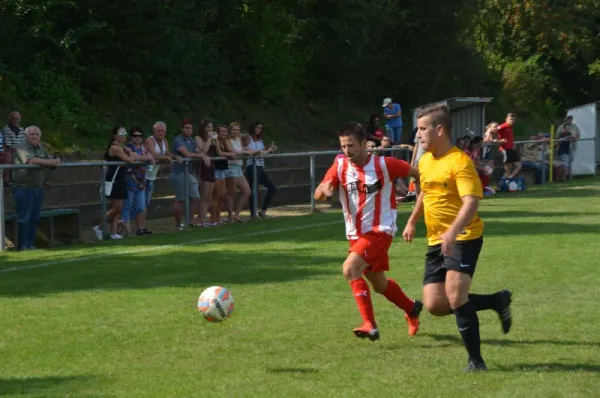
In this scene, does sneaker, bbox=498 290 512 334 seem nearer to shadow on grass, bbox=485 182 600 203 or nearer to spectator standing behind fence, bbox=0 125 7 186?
spectator standing behind fence, bbox=0 125 7 186

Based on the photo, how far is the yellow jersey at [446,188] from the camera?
25.8 feet

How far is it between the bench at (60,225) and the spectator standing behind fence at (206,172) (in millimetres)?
2419

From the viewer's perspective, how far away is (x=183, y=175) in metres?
19.2

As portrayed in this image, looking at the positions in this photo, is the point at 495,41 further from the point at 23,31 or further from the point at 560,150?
the point at 23,31

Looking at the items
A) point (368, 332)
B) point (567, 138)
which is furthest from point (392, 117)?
point (368, 332)

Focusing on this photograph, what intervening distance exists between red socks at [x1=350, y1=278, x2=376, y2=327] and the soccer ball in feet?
3.29

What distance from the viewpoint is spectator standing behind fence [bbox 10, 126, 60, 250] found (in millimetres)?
16297

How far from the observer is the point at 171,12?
2697 centimetres

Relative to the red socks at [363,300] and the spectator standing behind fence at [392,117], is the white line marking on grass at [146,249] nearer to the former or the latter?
the red socks at [363,300]

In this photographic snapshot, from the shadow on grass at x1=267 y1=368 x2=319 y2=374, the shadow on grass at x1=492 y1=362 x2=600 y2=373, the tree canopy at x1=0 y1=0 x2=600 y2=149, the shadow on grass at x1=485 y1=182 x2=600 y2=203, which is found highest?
the tree canopy at x1=0 y1=0 x2=600 y2=149

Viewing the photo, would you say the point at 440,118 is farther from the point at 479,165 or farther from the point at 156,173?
the point at 479,165

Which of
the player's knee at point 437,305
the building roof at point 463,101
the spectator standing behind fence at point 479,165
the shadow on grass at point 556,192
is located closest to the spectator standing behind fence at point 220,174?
the shadow on grass at point 556,192

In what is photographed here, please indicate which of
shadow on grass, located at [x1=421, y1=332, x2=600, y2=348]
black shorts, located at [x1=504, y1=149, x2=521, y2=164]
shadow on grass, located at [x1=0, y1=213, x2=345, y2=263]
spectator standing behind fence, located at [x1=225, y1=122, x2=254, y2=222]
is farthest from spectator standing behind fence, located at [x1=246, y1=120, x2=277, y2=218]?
shadow on grass, located at [x1=421, y1=332, x2=600, y2=348]

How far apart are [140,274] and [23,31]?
12.6 m
